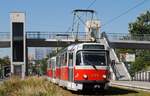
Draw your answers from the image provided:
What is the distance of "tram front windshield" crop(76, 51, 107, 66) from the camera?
27344mm

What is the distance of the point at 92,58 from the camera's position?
2736 cm

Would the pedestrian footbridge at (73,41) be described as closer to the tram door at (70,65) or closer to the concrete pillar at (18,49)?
the concrete pillar at (18,49)

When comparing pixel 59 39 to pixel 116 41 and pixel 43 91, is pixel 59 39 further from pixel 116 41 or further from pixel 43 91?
pixel 43 91

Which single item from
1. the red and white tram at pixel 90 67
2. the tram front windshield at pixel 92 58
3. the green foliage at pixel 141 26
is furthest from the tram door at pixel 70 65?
the green foliage at pixel 141 26

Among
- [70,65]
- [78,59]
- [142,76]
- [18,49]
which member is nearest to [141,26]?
[142,76]

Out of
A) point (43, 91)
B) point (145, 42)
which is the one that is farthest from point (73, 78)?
point (145, 42)

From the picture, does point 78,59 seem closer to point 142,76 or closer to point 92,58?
point 92,58

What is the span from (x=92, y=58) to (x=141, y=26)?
307ft

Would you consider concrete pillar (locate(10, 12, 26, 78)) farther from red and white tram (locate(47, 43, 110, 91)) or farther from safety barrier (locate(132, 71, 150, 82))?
red and white tram (locate(47, 43, 110, 91))

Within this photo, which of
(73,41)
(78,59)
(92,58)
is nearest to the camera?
(92,58)

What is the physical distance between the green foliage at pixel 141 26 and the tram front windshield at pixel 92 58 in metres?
91.4

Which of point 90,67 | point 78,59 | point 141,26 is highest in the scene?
point 141,26

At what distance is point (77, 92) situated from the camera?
30.0m

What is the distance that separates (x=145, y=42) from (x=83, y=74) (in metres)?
63.8
